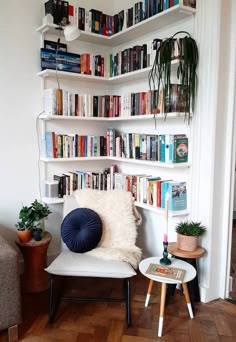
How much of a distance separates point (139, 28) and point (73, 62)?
2.08 feet

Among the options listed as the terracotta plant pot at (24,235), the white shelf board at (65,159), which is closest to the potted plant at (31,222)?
the terracotta plant pot at (24,235)

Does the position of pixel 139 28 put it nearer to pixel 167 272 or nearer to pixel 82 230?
pixel 82 230

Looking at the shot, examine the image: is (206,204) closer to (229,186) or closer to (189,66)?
(229,186)

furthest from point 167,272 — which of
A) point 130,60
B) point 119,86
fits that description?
point 119,86

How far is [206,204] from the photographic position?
2391 mm

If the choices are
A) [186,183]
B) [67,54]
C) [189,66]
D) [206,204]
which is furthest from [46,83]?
[206,204]

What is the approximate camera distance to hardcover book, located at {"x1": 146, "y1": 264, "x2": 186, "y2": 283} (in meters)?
2.02

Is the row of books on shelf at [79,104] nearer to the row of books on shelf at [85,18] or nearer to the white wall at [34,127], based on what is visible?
the white wall at [34,127]

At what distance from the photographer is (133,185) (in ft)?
9.43

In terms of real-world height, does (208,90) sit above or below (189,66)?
below

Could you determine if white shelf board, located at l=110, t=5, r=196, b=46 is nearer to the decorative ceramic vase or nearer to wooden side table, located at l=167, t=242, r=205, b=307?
wooden side table, located at l=167, t=242, r=205, b=307

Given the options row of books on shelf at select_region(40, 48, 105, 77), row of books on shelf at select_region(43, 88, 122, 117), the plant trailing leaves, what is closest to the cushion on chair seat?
the plant trailing leaves

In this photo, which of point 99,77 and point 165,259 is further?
point 99,77

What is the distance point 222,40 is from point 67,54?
1301 millimetres
